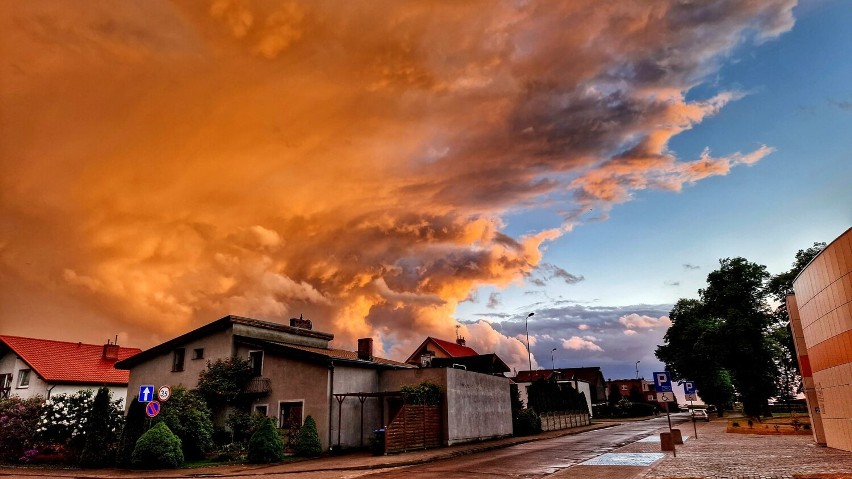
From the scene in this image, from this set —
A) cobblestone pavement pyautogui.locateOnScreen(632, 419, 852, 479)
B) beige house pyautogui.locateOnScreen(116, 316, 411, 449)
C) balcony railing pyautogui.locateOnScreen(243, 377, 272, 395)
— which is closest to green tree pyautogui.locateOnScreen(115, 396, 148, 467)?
beige house pyautogui.locateOnScreen(116, 316, 411, 449)

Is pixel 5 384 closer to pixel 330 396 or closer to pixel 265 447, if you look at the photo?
pixel 330 396

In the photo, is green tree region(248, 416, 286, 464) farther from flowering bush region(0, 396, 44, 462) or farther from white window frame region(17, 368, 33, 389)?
white window frame region(17, 368, 33, 389)

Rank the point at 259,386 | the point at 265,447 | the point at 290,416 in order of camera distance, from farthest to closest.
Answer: the point at 259,386
the point at 290,416
the point at 265,447

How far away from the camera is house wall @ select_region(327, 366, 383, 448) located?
90.2 feet

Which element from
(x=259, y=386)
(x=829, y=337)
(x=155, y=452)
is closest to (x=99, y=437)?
(x=155, y=452)

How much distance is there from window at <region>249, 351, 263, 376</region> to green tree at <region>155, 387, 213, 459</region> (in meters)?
3.80

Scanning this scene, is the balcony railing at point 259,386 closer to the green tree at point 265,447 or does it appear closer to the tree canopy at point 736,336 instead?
the green tree at point 265,447

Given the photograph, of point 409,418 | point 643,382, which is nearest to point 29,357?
point 409,418

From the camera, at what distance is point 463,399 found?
31.0 meters

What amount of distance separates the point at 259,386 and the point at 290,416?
287 centimetres

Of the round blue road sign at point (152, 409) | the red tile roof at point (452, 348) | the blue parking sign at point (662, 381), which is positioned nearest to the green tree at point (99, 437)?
the round blue road sign at point (152, 409)

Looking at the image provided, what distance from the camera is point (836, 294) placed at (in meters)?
20.3

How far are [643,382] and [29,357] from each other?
122337mm

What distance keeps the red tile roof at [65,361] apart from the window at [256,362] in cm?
1897
